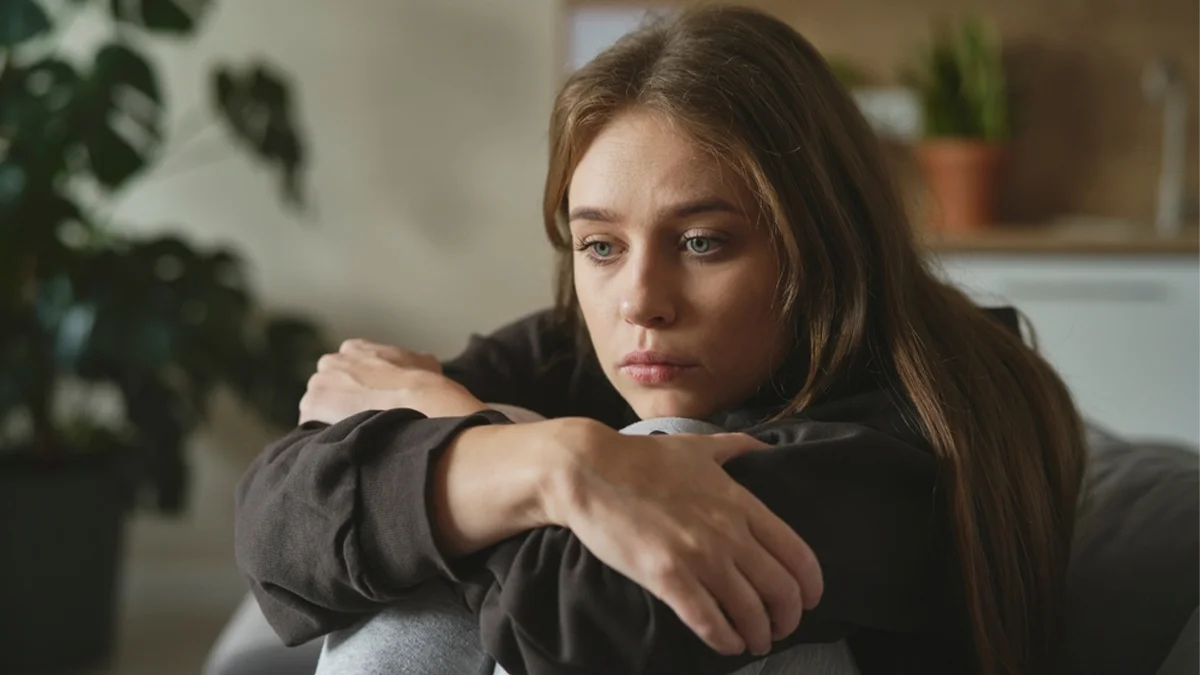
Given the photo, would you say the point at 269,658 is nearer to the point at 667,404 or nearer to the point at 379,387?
the point at 379,387

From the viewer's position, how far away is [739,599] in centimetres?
80

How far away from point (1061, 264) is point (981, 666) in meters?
2.15

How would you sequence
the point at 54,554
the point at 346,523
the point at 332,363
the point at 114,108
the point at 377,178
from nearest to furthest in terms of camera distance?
the point at 346,523 < the point at 332,363 < the point at 114,108 < the point at 54,554 < the point at 377,178

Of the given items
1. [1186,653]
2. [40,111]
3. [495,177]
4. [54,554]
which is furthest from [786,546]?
[495,177]

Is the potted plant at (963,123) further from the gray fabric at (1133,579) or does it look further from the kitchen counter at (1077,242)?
the gray fabric at (1133,579)

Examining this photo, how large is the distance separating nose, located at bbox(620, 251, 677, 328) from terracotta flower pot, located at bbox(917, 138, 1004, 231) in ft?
7.25

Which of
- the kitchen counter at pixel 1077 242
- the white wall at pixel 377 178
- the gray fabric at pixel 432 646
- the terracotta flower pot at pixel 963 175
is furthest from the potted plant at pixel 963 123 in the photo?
the gray fabric at pixel 432 646

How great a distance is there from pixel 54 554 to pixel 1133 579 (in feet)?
6.93

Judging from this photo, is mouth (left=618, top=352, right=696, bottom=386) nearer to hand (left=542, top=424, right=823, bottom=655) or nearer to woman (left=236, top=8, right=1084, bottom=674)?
woman (left=236, top=8, right=1084, bottom=674)

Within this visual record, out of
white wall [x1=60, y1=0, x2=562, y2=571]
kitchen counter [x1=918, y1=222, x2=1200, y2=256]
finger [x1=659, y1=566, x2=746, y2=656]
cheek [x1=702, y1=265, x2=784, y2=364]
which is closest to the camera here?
finger [x1=659, y1=566, x2=746, y2=656]

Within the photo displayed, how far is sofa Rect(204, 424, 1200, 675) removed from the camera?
1.14 m

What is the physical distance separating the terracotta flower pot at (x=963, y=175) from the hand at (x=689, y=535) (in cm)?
239

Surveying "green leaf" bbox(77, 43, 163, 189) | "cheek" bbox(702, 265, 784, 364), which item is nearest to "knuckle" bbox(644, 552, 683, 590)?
"cheek" bbox(702, 265, 784, 364)

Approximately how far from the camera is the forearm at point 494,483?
854 mm
